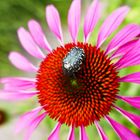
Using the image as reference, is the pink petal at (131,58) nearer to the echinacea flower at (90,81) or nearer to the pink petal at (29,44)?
the echinacea flower at (90,81)

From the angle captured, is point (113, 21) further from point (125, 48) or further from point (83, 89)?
point (83, 89)

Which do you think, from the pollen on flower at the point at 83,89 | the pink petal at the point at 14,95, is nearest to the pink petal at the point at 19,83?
the pink petal at the point at 14,95

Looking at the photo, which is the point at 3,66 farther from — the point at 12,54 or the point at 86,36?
the point at 86,36

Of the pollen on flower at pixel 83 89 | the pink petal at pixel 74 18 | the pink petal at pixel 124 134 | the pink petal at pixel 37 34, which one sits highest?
the pink petal at pixel 37 34

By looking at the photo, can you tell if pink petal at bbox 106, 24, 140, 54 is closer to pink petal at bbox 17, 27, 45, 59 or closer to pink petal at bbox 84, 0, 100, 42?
pink petal at bbox 84, 0, 100, 42

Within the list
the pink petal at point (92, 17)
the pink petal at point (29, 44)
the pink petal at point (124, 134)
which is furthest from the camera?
the pink petal at point (29, 44)

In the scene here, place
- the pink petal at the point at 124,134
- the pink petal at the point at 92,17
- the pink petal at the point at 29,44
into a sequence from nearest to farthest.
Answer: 1. the pink petal at the point at 124,134
2. the pink petal at the point at 92,17
3. the pink petal at the point at 29,44

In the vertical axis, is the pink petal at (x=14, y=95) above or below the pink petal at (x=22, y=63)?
below
